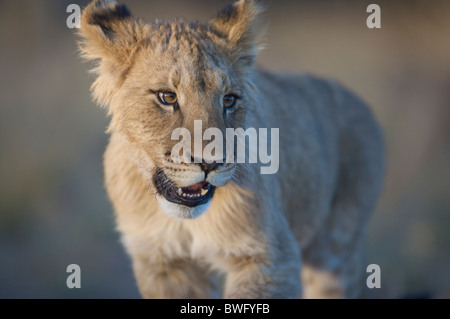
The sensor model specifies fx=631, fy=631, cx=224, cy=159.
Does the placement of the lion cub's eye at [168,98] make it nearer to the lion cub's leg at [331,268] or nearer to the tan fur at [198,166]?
the tan fur at [198,166]

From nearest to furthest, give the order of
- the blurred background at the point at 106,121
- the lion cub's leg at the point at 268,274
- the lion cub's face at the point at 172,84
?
the lion cub's face at the point at 172,84 < the lion cub's leg at the point at 268,274 < the blurred background at the point at 106,121

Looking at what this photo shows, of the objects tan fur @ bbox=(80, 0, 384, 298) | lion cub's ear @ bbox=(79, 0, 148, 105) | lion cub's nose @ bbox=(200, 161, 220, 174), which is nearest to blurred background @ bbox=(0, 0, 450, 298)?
tan fur @ bbox=(80, 0, 384, 298)

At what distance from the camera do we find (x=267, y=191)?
128 inches

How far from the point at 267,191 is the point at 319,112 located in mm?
1183

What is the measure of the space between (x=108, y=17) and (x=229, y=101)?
0.74 m

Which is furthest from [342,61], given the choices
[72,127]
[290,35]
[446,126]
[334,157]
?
[334,157]

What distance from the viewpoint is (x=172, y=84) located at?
2762mm

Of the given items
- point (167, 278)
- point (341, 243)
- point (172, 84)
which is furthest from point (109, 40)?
point (341, 243)

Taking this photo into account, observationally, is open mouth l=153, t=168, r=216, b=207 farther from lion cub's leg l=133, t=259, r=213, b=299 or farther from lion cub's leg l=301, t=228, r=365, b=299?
lion cub's leg l=301, t=228, r=365, b=299

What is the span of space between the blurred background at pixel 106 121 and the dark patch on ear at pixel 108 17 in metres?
4.05

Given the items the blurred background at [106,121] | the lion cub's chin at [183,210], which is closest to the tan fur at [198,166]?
the lion cub's chin at [183,210]

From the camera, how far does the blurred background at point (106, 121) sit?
7.25 metres
